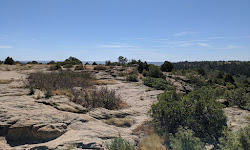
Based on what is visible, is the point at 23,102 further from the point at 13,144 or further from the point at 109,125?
the point at 109,125

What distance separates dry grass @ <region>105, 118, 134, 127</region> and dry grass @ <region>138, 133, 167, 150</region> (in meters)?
1.42

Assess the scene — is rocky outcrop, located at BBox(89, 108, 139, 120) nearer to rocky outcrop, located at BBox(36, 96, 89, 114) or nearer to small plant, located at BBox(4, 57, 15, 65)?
rocky outcrop, located at BBox(36, 96, 89, 114)

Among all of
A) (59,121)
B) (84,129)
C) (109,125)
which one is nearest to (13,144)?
(59,121)

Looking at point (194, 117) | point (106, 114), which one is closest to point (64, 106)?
point (106, 114)

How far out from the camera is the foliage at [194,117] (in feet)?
16.8

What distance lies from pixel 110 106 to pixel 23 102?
369cm

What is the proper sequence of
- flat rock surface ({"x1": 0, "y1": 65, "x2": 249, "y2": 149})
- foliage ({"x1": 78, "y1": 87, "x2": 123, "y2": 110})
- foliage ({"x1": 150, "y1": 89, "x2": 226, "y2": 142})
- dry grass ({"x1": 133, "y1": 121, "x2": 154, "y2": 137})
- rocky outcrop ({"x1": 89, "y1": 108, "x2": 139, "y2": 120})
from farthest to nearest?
foliage ({"x1": 78, "y1": 87, "x2": 123, "y2": 110})
rocky outcrop ({"x1": 89, "y1": 108, "x2": 139, "y2": 120})
dry grass ({"x1": 133, "y1": 121, "x2": 154, "y2": 137})
foliage ({"x1": 150, "y1": 89, "x2": 226, "y2": 142})
flat rock surface ({"x1": 0, "y1": 65, "x2": 249, "y2": 149})

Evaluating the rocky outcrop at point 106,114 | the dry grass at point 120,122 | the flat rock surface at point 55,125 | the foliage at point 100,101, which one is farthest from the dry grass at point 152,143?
the foliage at point 100,101

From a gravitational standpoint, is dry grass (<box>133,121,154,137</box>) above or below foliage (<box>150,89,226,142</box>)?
below

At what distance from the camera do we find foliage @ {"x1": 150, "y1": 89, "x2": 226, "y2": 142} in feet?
16.8

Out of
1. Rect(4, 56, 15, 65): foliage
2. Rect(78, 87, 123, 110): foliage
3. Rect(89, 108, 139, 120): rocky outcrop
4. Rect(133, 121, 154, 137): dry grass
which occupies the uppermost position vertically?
Rect(4, 56, 15, 65): foliage

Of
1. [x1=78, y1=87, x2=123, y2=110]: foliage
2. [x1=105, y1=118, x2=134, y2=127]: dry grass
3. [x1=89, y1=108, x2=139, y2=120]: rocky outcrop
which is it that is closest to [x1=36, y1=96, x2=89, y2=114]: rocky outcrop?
[x1=89, y1=108, x2=139, y2=120]: rocky outcrop

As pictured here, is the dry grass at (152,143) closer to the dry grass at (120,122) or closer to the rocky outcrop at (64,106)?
the dry grass at (120,122)

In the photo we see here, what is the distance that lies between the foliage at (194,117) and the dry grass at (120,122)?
3.37 feet
